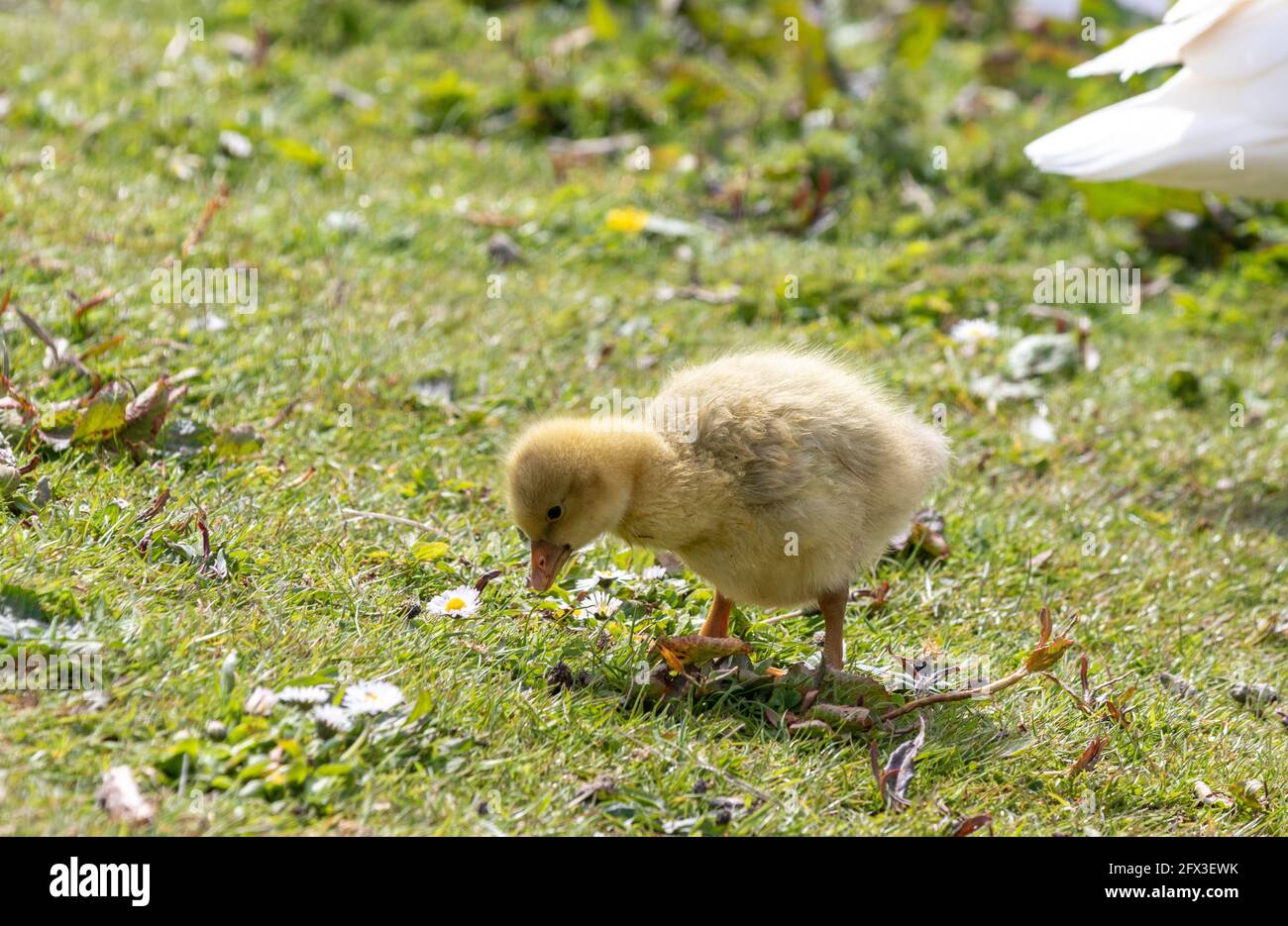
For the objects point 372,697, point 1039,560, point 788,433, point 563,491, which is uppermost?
point 788,433

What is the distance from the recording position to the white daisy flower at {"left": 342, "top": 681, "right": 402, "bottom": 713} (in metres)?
2.93

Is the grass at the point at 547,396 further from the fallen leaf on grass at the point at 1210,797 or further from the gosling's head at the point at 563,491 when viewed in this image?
the gosling's head at the point at 563,491

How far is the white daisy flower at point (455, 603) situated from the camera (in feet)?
11.6

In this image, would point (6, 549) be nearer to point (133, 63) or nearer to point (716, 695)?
point (716, 695)

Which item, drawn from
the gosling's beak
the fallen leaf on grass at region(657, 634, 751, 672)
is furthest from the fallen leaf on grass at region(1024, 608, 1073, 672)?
the gosling's beak

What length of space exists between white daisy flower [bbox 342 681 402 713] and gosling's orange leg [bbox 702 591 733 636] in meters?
0.98

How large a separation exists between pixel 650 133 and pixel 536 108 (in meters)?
0.67

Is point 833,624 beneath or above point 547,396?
beneath

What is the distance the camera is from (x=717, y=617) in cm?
371

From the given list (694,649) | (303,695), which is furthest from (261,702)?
(694,649)

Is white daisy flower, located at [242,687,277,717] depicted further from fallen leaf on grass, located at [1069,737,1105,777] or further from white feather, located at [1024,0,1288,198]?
white feather, located at [1024,0,1288,198]

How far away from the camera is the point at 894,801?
10.4 ft

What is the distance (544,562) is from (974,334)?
3.03 m

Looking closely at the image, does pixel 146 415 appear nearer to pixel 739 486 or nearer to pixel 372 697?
pixel 372 697
